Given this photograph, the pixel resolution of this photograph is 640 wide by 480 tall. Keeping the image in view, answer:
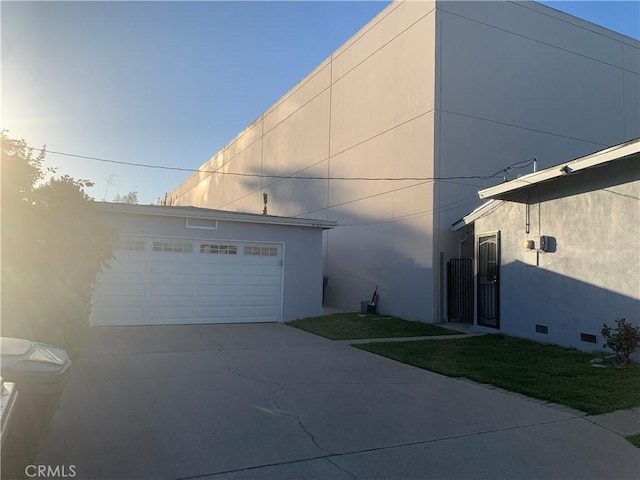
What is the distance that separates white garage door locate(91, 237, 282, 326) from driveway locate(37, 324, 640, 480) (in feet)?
15.8

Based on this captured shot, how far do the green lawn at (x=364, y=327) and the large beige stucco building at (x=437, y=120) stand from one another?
1089mm

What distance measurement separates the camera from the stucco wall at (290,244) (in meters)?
13.9

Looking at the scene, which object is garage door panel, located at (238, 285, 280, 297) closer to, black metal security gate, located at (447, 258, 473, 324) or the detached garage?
the detached garage

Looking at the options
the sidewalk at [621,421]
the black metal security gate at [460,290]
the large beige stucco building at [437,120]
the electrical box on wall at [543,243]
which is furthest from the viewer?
the large beige stucco building at [437,120]

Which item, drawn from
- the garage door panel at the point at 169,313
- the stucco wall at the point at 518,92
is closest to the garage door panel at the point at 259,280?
the garage door panel at the point at 169,313

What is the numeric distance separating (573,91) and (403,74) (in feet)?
22.8

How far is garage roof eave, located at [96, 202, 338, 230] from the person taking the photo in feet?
43.1

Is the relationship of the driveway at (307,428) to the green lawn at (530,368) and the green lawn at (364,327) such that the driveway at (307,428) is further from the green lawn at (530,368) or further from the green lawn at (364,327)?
the green lawn at (364,327)

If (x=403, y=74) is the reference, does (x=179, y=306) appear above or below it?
below

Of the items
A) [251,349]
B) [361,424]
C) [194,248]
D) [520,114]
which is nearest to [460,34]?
[520,114]

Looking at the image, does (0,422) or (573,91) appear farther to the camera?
(573,91)

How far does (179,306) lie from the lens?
13883 millimetres

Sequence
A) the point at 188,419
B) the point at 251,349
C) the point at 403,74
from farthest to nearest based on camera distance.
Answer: the point at 403,74 → the point at 251,349 → the point at 188,419

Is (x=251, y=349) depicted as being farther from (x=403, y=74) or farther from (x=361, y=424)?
(x=403, y=74)
